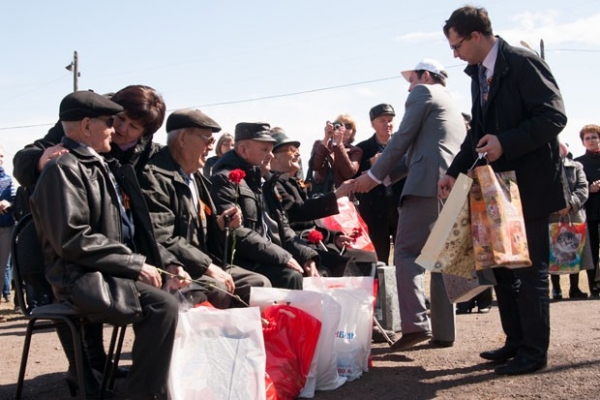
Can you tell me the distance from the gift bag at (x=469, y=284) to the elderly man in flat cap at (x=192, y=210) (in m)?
1.20

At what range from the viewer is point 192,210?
15.7 ft

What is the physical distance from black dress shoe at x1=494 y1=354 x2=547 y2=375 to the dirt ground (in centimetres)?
4

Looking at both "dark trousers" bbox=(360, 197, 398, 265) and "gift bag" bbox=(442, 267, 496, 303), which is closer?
"gift bag" bbox=(442, 267, 496, 303)

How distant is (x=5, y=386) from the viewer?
193 inches

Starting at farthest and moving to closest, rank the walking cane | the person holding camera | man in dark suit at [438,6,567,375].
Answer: the person holding camera < the walking cane < man in dark suit at [438,6,567,375]

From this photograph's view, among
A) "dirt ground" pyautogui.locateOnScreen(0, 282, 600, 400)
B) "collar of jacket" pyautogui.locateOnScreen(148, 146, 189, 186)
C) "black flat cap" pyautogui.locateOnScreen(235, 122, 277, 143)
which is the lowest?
"dirt ground" pyautogui.locateOnScreen(0, 282, 600, 400)

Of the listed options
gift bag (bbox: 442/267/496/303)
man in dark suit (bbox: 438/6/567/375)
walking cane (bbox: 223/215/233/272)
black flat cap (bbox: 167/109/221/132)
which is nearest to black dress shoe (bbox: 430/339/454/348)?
gift bag (bbox: 442/267/496/303)

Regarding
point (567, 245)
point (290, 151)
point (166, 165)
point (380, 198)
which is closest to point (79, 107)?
point (166, 165)

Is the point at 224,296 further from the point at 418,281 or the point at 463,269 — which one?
the point at 418,281

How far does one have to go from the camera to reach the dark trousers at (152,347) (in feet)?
12.2

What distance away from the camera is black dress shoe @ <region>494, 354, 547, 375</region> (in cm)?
466

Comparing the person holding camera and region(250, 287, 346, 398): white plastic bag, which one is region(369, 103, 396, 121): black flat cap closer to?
the person holding camera

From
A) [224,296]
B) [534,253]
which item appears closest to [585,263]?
[534,253]

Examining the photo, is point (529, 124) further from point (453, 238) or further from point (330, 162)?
point (330, 162)
